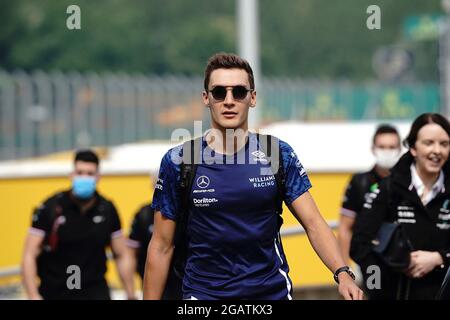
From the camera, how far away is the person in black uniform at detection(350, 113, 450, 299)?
24.2 ft

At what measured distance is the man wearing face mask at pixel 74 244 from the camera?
9227 mm

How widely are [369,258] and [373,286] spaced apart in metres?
0.34

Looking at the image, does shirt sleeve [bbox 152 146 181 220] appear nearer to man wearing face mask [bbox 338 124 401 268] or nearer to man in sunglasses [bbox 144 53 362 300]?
man in sunglasses [bbox 144 53 362 300]

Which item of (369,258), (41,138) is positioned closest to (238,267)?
(369,258)

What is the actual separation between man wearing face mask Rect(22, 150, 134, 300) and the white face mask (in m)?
2.12

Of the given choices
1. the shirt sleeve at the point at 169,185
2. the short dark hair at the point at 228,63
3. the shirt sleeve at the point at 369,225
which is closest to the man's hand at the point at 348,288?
the shirt sleeve at the point at 169,185

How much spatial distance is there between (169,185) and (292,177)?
1.92ft

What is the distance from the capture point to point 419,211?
7.41 m

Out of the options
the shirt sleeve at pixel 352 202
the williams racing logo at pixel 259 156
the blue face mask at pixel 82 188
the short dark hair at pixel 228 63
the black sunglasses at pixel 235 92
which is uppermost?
the short dark hair at pixel 228 63

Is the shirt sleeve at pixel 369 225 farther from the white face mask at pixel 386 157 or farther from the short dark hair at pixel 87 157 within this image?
the short dark hair at pixel 87 157

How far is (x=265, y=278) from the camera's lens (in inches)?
225

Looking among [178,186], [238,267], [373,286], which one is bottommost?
[373,286]

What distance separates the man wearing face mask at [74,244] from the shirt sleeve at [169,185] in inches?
137
